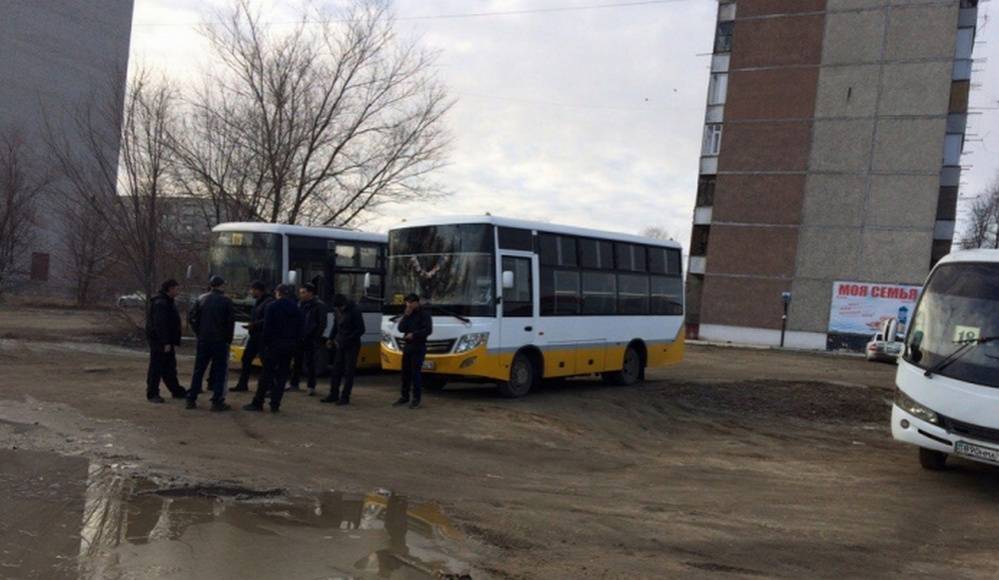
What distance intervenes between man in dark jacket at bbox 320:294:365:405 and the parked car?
12698mm

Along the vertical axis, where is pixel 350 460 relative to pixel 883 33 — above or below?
below

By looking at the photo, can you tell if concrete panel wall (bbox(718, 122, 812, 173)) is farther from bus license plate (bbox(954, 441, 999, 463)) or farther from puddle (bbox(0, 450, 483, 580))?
puddle (bbox(0, 450, 483, 580))

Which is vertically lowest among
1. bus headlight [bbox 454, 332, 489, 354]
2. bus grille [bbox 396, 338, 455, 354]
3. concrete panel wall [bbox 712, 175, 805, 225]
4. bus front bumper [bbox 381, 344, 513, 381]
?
bus front bumper [bbox 381, 344, 513, 381]

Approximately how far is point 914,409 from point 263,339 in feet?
26.7

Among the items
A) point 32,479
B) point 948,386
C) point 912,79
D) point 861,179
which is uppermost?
point 912,79

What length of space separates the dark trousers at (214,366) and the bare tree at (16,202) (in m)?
33.0

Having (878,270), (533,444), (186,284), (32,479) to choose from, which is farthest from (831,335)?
(32,479)

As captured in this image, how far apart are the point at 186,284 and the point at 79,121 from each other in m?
5.91

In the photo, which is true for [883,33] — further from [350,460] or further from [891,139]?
[350,460]

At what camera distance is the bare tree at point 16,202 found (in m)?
41.7

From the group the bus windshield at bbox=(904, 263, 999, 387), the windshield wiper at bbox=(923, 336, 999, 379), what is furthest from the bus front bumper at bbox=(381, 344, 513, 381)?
the windshield wiper at bbox=(923, 336, 999, 379)

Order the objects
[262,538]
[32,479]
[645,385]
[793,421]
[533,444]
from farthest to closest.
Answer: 1. [645,385]
2. [793,421]
3. [533,444]
4. [32,479]
5. [262,538]

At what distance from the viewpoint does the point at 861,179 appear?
153ft

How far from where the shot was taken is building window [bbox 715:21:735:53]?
51.6m
